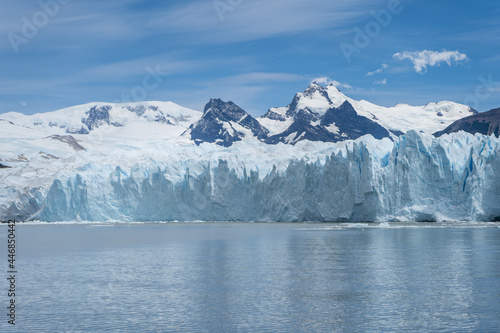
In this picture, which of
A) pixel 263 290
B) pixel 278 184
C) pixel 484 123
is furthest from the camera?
pixel 484 123

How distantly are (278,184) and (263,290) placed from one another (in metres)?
46.4

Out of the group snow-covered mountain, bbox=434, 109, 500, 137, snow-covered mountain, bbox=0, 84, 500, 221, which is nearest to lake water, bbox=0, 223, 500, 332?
snow-covered mountain, bbox=0, 84, 500, 221

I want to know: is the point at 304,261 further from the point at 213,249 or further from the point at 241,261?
the point at 213,249

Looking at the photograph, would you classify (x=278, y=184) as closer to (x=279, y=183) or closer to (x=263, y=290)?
(x=279, y=183)

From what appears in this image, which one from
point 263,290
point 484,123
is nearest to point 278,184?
point 263,290

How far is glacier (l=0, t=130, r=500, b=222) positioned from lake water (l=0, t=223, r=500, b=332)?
70.4ft

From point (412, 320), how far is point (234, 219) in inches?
2233

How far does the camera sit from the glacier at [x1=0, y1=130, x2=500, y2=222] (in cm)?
5369

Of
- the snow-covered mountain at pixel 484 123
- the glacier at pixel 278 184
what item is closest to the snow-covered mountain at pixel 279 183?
the glacier at pixel 278 184

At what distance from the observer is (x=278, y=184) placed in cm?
6525

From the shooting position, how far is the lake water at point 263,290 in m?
14.5

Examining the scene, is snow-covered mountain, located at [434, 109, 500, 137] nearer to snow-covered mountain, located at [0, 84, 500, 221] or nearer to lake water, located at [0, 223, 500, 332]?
snow-covered mountain, located at [0, 84, 500, 221]

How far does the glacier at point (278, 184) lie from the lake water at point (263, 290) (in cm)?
2145

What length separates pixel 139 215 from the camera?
75.1 m
